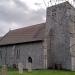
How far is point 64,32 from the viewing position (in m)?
39.9

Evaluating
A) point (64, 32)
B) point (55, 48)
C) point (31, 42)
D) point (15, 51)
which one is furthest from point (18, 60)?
point (64, 32)

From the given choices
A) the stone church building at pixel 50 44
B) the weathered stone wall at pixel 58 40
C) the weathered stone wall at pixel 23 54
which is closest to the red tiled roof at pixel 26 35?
the stone church building at pixel 50 44

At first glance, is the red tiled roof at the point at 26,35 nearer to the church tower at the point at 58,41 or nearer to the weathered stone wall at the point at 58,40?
the church tower at the point at 58,41

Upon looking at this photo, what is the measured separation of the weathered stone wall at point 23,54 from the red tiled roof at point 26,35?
3.07 ft

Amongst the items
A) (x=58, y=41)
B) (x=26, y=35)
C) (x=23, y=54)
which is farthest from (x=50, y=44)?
(x=26, y=35)

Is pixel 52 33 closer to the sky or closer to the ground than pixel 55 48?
closer to the sky

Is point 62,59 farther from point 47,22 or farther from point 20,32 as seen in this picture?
point 20,32

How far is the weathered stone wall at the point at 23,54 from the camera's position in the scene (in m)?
40.3

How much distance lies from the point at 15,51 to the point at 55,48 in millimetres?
9263

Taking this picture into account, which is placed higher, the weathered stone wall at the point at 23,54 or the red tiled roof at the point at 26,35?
the red tiled roof at the point at 26,35

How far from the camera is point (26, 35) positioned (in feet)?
150

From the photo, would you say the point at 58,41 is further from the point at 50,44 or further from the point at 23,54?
the point at 23,54

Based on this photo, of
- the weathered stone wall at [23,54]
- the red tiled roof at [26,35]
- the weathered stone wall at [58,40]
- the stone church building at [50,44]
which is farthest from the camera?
the red tiled roof at [26,35]

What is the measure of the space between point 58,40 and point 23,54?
745 cm
